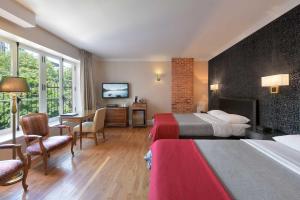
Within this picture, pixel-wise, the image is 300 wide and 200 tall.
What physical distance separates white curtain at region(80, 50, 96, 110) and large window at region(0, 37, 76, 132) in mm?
348

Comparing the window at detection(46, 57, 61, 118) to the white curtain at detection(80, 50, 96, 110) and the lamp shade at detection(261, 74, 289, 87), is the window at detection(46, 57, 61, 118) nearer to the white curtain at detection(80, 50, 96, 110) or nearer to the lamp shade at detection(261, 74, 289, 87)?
the white curtain at detection(80, 50, 96, 110)

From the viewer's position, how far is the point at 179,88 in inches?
259

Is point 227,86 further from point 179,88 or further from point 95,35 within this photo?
point 95,35

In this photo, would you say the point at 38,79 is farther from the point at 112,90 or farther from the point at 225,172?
the point at 225,172

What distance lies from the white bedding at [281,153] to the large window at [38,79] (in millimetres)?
3743

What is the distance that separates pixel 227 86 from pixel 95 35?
3344mm

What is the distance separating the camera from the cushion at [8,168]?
188 cm

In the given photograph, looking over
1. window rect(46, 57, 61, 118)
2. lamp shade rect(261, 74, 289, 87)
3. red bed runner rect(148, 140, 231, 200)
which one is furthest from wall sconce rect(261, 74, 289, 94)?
window rect(46, 57, 61, 118)

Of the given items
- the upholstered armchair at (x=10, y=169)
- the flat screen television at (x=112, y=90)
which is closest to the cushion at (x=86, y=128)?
the upholstered armchair at (x=10, y=169)

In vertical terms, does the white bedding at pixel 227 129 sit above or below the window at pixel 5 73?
below

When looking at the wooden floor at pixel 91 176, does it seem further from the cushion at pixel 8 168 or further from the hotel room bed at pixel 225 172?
the hotel room bed at pixel 225 172

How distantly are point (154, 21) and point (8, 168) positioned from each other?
288 cm

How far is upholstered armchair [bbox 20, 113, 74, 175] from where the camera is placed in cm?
277

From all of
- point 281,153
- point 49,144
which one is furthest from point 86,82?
point 281,153
